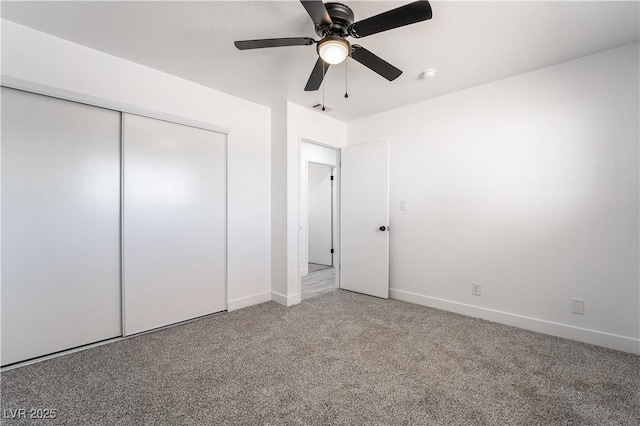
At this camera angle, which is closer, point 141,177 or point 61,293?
point 61,293

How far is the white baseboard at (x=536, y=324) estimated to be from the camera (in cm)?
224

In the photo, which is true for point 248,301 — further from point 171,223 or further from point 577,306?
point 577,306

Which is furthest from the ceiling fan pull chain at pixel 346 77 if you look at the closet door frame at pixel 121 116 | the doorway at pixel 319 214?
the doorway at pixel 319 214

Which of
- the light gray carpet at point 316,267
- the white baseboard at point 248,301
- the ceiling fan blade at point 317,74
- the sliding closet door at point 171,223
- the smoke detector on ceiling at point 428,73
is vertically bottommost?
the light gray carpet at point 316,267

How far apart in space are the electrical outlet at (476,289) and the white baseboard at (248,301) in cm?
237

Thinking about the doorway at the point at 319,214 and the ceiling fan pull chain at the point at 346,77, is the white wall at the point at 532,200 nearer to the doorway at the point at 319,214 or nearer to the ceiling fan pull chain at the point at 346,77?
the ceiling fan pull chain at the point at 346,77

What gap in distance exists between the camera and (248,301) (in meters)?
3.32

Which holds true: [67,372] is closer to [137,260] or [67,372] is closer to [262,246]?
[137,260]

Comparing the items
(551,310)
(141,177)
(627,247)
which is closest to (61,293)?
(141,177)

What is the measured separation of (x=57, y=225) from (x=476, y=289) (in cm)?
386

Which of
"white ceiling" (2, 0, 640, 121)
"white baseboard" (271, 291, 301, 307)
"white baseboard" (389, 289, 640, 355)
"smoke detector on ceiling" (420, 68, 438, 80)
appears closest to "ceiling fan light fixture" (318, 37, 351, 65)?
"white ceiling" (2, 0, 640, 121)

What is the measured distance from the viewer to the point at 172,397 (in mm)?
1682

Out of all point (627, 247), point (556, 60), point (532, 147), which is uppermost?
point (556, 60)

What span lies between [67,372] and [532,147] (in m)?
4.21
